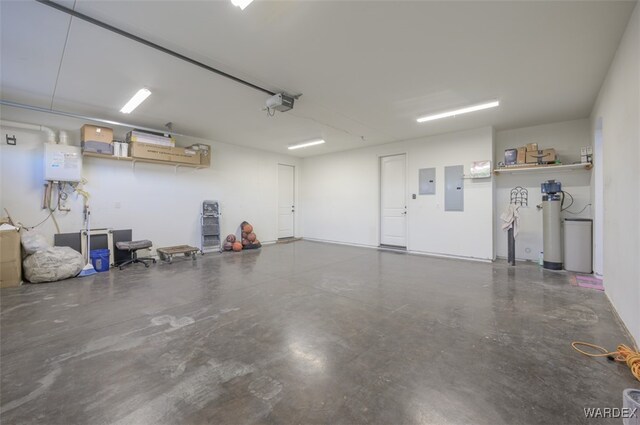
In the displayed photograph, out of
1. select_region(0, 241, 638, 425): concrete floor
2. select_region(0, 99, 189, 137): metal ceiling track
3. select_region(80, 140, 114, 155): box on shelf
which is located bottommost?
select_region(0, 241, 638, 425): concrete floor

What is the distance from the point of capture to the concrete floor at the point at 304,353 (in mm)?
1648

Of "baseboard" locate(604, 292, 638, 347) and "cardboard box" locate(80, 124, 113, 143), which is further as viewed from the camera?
"cardboard box" locate(80, 124, 113, 143)

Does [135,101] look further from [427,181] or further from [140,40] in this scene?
[427,181]

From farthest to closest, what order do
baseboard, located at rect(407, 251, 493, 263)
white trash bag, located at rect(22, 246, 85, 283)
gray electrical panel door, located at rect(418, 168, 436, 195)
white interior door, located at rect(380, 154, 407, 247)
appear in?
1. white interior door, located at rect(380, 154, 407, 247)
2. gray electrical panel door, located at rect(418, 168, 436, 195)
3. baseboard, located at rect(407, 251, 493, 263)
4. white trash bag, located at rect(22, 246, 85, 283)

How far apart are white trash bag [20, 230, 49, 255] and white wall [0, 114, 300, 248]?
550 millimetres

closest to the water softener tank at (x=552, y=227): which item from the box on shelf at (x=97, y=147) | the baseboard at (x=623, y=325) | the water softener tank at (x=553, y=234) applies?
the water softener tank at (x=553, y=234)

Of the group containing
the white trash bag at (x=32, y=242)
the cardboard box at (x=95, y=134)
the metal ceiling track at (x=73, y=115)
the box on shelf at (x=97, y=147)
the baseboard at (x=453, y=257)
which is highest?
the metal ceiling track at (x=73, y=115)

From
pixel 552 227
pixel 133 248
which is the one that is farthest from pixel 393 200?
pixel 133 248

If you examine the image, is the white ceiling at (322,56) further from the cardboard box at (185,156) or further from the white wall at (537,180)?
the cardboard box at (185,156)

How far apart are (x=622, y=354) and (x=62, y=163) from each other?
25.9ft

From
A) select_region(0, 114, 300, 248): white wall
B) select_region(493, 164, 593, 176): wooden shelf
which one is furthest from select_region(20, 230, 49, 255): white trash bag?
select_region(493, 164, 593, 176): wooden shelf

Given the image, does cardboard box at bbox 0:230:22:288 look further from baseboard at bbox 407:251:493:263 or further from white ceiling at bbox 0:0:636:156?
baseboard at bbox 407:251:493:263

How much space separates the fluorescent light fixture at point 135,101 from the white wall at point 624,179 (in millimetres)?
5776

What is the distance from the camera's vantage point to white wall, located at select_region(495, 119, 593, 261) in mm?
5316
